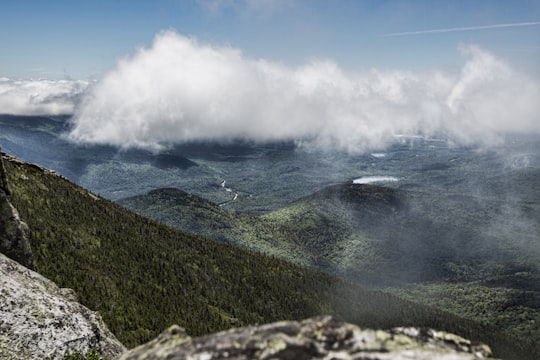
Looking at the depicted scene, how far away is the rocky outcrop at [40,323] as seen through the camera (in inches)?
1672

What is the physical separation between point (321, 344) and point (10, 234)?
6171 cm

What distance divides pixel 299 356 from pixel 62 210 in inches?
8292

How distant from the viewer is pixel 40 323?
45469 millimetres

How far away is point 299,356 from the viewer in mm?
15289

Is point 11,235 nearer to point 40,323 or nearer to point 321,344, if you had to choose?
point 40,323

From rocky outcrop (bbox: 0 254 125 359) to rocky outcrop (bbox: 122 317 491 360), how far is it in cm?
3355

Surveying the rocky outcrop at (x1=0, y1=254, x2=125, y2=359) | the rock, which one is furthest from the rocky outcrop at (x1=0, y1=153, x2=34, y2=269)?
the rocky outcrop at (x1=0, y1=254, x2=125, y2=359)

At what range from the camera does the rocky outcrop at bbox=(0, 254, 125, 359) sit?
42.5 meters

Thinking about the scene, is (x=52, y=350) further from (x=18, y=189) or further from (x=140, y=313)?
(x=18, y=189)

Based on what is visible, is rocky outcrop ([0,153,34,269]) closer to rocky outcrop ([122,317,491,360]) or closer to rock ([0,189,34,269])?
rock ([0,189,34,269])

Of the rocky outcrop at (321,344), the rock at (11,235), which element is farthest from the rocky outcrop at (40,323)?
the rocky outcrop at (321,344)

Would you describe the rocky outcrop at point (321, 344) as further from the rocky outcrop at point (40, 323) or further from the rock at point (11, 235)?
the rock at point (11, 235)

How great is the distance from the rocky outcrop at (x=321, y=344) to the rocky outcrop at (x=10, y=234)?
55.2m

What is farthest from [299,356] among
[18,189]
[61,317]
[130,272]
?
[18,189]
